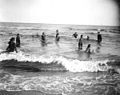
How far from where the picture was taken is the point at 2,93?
1929 millimetres

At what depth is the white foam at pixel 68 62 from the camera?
6.73 feet

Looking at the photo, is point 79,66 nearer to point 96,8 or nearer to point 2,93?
point 96,8

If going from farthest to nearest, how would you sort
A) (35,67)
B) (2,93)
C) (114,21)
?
(114,21) < (35,67) < (2,93)

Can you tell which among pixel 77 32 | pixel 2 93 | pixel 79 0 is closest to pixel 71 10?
pixel 79 0

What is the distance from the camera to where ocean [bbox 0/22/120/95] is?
6.61ft

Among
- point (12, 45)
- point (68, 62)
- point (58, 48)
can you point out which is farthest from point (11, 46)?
point (68, 62)

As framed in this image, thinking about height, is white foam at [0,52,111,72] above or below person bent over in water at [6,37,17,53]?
below

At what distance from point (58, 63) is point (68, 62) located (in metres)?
0.14

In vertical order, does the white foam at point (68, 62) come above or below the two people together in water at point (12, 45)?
below

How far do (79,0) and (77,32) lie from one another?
467 mm

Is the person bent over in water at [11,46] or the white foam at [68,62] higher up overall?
the person bent over in water at [11,46]

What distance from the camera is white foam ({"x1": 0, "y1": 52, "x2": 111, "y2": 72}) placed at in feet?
6.73

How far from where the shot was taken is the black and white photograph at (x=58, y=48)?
203cm

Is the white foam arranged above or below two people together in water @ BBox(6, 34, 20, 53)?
below
